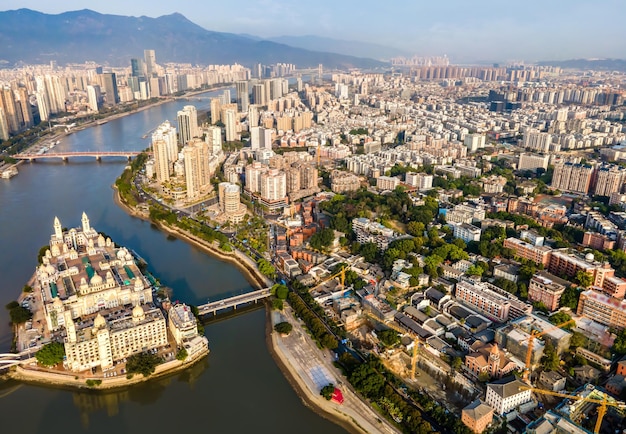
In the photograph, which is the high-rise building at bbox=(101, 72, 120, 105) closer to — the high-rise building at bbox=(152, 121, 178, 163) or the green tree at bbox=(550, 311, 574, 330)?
the high-rise building at bbox=(152, 121, 178, 163)

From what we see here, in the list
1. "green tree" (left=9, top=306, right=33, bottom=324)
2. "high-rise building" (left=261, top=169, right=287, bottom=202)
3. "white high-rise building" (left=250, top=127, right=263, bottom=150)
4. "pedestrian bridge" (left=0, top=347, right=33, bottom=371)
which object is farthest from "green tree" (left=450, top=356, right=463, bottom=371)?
"white high-rise building" (left=250, top=127, right=263, bottom=150)

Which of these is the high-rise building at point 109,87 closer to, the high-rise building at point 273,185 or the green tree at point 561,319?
the high-rise building at point 273,185

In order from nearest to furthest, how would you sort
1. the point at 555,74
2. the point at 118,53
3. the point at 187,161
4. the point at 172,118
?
the point at 187,161, the point at 172,118, the point at 555,74, the point at 118,53

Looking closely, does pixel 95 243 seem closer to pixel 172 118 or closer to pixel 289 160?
pixel 289 160

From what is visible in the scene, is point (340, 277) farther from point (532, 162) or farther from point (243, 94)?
point (243, 94)

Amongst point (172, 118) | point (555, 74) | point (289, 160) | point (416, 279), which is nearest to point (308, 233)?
point (416, 279)

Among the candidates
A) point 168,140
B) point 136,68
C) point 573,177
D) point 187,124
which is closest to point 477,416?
point 573,177
